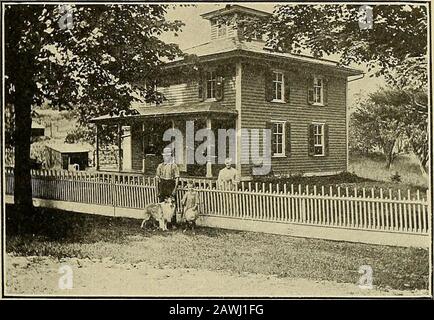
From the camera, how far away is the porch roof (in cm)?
433

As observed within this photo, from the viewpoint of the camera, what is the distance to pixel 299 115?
4496 millimetres

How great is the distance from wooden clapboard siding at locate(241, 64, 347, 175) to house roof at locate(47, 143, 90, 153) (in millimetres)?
1385

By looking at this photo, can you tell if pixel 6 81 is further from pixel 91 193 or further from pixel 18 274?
pixel 18 274

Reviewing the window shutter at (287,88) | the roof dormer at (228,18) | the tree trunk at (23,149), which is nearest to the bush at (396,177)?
the window shutter at (287,88)

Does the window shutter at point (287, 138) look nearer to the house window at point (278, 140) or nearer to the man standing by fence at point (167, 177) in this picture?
the house window at point (278, 140)

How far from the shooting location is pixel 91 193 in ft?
15.1

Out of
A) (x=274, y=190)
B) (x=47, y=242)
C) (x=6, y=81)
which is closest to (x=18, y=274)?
(x=47, y=242)

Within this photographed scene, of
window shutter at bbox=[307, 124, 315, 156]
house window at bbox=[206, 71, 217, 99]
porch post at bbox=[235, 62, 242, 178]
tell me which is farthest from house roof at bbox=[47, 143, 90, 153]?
window shutter at bbox=[307, 124, 315, 156]

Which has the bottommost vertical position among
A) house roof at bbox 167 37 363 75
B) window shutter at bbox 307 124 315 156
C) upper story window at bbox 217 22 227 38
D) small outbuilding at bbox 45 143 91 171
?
small outbuilding at bbox 45 143 91 171

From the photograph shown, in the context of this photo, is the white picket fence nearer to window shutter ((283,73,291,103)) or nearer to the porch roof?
the porch roof

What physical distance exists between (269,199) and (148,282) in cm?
120

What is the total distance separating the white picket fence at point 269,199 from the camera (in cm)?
413

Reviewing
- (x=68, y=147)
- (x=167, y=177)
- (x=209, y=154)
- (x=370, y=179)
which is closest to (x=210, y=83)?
(x=209, y=154)

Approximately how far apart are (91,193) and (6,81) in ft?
3.87
